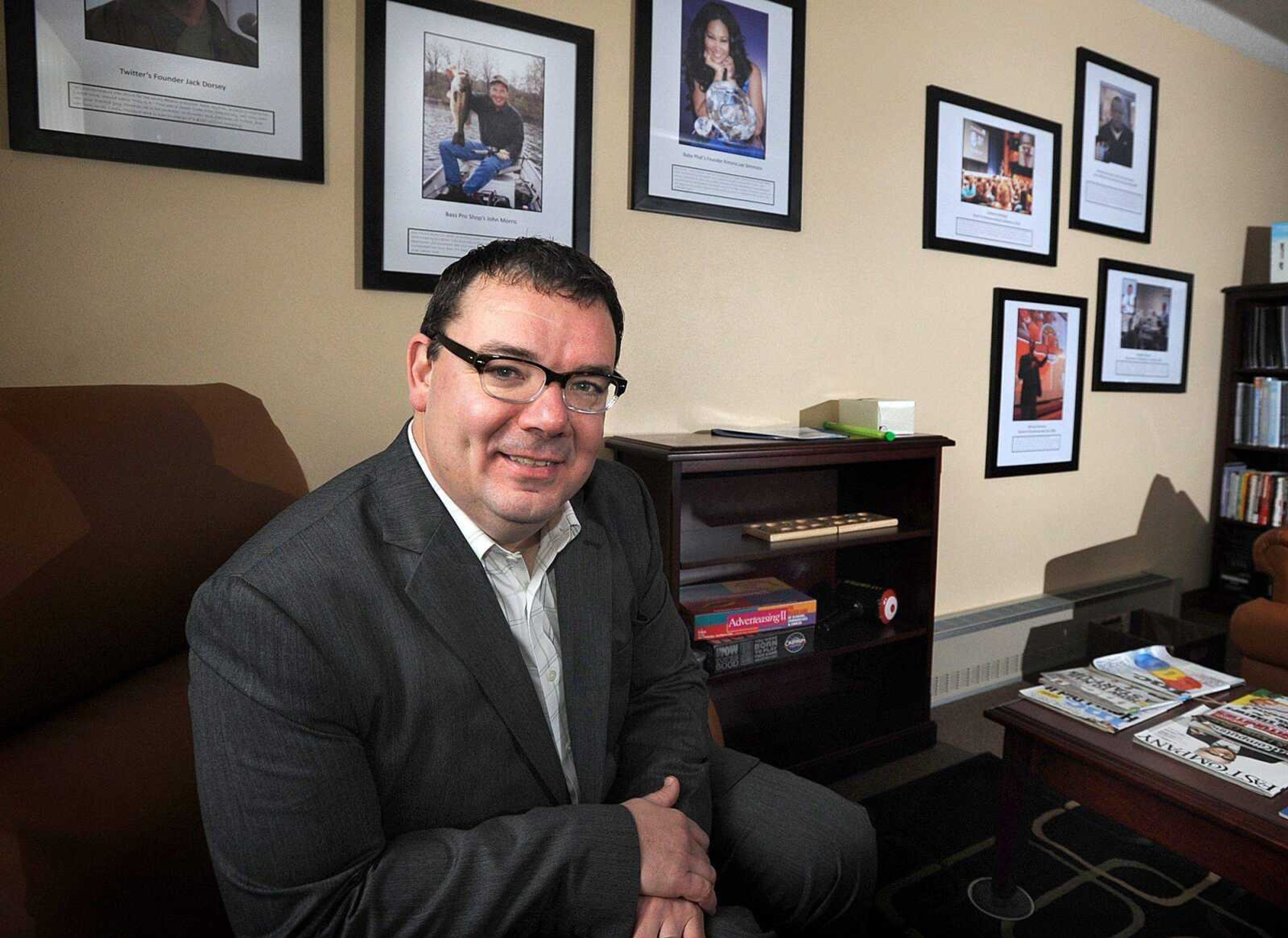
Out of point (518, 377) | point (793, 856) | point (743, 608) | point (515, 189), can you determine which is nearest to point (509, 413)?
point (518, 377)

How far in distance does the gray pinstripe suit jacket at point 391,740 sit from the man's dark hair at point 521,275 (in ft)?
0.74

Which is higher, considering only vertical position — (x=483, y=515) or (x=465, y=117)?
(x=465, y=117)

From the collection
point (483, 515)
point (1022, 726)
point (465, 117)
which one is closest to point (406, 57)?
point (465, 117)

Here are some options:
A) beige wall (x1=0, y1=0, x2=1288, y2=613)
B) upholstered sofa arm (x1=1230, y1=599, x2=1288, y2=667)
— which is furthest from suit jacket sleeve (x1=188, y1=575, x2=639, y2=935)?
upholstered sofa arm (x1=1230, y1=599, x2=1288, y2=667)

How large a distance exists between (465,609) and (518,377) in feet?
1.07

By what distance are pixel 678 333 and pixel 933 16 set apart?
1665mm

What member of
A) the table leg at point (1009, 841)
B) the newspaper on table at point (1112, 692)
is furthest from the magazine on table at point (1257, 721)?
the table leg at point (1009, 841)

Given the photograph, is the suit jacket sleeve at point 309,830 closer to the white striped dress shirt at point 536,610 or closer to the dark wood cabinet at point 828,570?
the white striped dress shirt at point 536,610

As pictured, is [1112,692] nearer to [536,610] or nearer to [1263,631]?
[1263,631]

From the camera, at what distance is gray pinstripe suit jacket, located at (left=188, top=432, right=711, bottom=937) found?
89 centimetres

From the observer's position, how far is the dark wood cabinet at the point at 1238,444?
4066mm

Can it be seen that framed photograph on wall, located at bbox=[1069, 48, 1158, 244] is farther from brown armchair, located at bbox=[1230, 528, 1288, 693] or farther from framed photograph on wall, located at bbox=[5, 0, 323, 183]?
framed photograph on wall, located at bbox=[5, 0, 323, 183]

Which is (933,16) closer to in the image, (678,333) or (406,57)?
(678,333)

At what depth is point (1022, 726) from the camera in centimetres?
180
